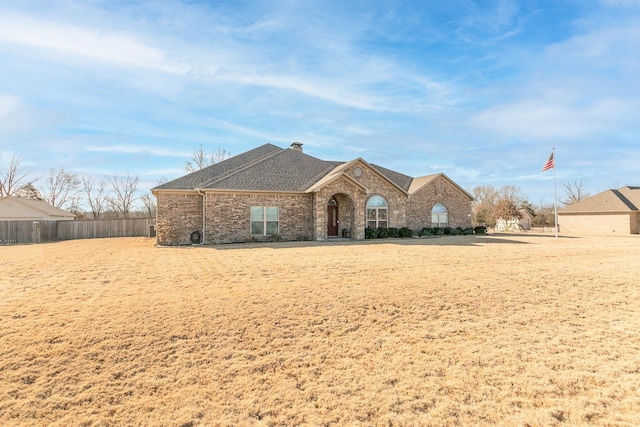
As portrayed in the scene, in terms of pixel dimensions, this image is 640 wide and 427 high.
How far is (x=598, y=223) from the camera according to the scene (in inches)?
1259

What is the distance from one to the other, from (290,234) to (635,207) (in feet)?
105

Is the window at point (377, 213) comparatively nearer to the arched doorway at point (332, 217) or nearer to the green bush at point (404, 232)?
the green bush at point (404, 232)

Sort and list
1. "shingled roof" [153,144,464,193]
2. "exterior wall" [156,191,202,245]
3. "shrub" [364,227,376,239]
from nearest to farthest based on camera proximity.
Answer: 1. "exterior wall" [156,191,202,245]
2. "shingled roof" [153,144,464,193]
3. "shrub" [364,227,376,239]

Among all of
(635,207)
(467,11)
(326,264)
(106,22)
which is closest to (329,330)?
(326,264)

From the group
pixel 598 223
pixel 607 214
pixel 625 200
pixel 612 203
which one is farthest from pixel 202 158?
pixel 625 200

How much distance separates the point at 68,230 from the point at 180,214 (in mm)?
13782

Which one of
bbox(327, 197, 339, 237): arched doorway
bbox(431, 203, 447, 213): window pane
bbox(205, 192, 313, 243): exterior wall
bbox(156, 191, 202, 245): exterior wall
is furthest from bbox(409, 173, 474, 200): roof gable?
bbox(156, 191, 202, 245): exterior wall

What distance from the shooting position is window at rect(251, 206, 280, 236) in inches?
735

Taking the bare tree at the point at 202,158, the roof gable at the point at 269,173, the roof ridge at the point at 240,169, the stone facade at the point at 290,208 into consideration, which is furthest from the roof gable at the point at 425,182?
the bare tree at the point at 202,158

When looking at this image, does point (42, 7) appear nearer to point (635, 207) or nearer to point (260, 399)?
point (260, 399)

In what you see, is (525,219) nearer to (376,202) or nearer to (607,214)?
(607,214)

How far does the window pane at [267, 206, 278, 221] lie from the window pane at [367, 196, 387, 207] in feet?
20.8

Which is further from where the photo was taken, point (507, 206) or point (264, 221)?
point (507, 206)

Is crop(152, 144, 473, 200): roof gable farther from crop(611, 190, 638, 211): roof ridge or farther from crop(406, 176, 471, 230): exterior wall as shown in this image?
crop(611, 190, 638, 211): roof ridge
